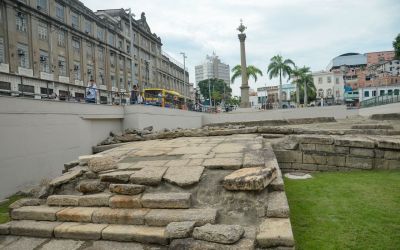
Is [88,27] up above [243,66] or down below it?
above

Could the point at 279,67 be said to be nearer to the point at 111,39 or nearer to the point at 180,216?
the point at 111,39

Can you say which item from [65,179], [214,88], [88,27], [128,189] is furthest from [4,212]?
[214,88]

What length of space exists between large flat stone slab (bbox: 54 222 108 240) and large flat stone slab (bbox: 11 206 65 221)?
391mm

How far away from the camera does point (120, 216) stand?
148 inches

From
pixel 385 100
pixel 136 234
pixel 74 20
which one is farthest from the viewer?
pixel 74 20

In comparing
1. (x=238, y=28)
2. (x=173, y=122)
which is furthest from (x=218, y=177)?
(x=238, y=28)

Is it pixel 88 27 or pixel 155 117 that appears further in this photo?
pixel 88 27

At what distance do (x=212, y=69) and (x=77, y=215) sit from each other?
11137 cm

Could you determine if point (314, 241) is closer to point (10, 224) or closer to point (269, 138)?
point (10, 224)

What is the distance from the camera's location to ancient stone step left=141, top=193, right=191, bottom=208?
375 cm

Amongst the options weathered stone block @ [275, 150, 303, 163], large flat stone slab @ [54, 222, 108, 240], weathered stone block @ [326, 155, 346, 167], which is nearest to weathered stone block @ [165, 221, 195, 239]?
large flat stone slab @ [54, 222, 108, 240]

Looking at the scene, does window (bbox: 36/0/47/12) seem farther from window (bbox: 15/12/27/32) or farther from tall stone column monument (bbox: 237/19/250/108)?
tall stone column monument (bbox: 237/19/250/108)

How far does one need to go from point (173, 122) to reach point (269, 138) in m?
10.3

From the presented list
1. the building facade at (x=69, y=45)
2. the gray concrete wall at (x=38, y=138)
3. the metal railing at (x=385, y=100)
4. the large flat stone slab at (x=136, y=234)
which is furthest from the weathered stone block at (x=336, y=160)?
the metal railing at (x=385, y=100)
